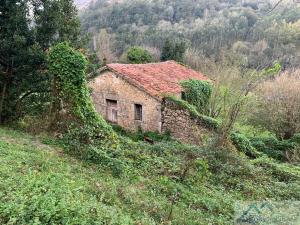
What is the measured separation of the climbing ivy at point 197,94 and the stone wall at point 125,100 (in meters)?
2.75

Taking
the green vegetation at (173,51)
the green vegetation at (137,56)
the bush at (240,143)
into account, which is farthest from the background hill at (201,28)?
the bush at (240,143)

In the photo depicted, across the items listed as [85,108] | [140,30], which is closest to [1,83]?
[85,108]

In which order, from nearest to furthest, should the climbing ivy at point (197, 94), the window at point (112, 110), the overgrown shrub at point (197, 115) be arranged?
the overgrown shrub at point (197, 115), the climbing ivy at point (197, 94), the window at point (112, 110)

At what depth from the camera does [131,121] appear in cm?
2134

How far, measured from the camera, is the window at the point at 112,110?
2219cm

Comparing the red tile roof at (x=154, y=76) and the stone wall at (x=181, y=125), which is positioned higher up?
the red tile roof at (x=154, y=76)

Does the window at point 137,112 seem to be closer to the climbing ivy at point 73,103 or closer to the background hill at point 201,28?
the climbing ivy at point 73,103

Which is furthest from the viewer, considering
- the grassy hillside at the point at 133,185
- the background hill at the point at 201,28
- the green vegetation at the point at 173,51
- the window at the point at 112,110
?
the background hill at the point at 201,28

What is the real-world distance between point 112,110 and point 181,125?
529cm

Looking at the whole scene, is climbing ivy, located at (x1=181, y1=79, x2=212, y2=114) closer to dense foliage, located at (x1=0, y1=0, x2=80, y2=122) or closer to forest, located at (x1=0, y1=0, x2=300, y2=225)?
forest, located at (x1=0, y1=0, x2=300, y2=225)

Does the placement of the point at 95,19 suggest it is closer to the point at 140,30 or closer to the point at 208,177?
the point at 140,30

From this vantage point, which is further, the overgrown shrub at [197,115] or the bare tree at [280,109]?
the bare tree at [280,109]

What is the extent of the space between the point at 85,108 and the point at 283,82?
13719 millimetres

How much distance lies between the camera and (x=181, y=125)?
19.2 m
